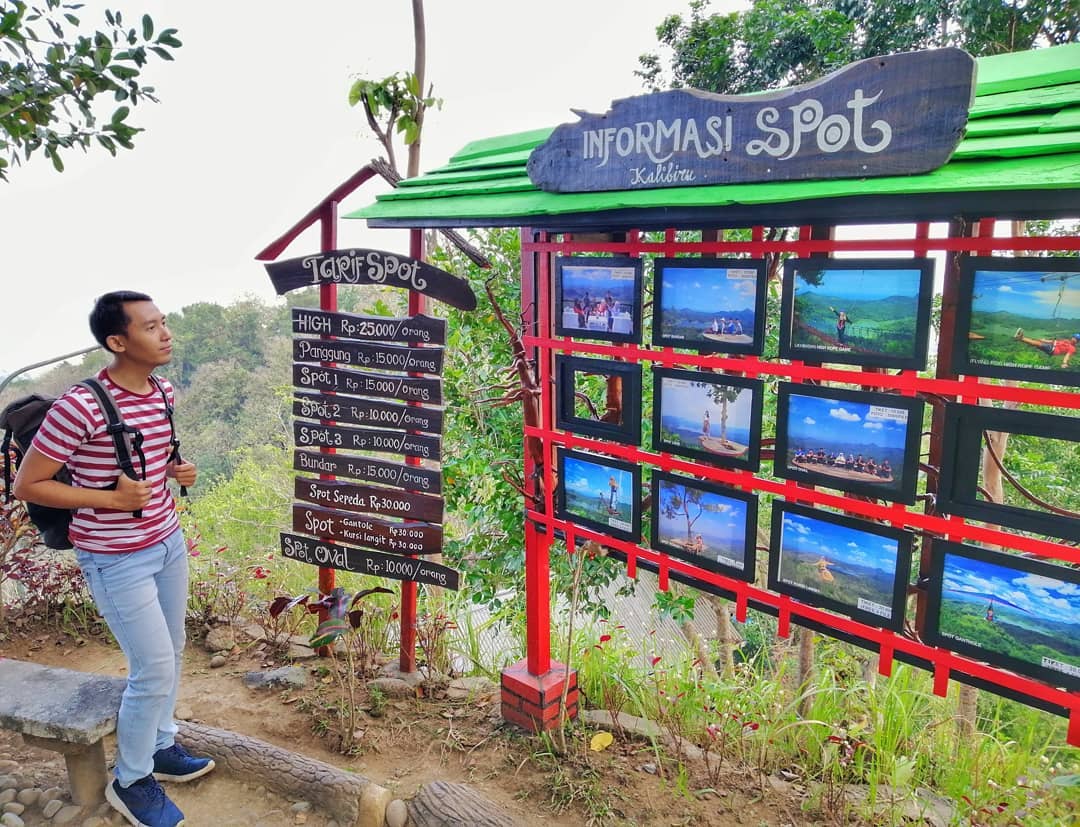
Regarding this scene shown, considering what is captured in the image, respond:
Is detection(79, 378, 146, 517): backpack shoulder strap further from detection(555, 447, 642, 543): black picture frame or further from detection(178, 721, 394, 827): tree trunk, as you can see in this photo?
detection(555, 447, 642, 543): black picture frame

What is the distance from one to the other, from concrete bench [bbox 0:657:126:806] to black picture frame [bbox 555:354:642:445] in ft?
7.02

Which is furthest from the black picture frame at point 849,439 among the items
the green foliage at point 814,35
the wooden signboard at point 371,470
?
the green foliage at point 814,35

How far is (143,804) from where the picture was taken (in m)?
2.92

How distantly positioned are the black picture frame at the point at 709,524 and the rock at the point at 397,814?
1488 millimetres

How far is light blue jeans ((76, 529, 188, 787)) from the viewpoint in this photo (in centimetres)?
280

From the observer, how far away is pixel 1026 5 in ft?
26.4

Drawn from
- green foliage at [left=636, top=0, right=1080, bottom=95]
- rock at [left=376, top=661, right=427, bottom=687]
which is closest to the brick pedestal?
rock at [left=376, top=661, right=427, bottom=687]

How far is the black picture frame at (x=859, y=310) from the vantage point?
229 cm

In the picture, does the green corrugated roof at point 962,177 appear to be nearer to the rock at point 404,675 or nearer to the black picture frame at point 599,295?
the black picture frame at point 599,295

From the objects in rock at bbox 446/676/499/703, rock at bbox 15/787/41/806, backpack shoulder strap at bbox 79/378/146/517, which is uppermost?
backpack shoulder strap at bbox 79/378/146/517

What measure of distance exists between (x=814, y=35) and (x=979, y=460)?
961 cm

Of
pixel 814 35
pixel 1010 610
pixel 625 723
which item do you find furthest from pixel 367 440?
pixel 814 35

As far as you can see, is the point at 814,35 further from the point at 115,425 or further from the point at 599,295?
the point at 115,425

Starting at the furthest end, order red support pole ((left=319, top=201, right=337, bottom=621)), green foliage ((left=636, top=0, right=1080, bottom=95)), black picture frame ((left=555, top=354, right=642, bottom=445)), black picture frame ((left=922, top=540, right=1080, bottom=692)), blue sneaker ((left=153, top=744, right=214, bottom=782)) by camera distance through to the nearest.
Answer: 1. green foliage ((left=636, top=0, right=1080, bottom=95))
2. red support pole ((left=319, top=201, right=337, bottom=621))
3. blue sneaker ((left=153, top=744, right=214, bottom=782))
4. black picture frame ((left=555, top=354, right=642, bottom=445))
5. black picture frame ((left=922, top=540, right=1080, bottom=692))
